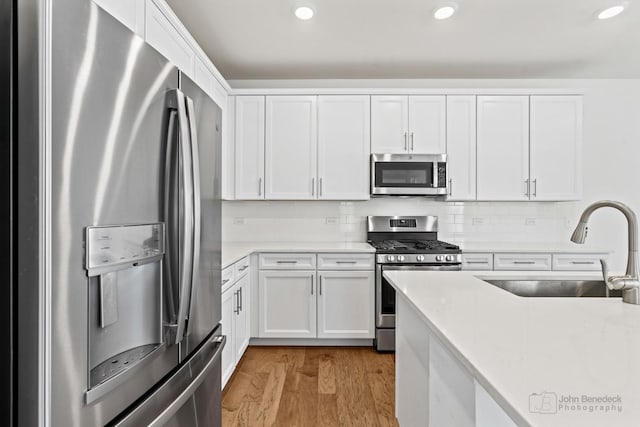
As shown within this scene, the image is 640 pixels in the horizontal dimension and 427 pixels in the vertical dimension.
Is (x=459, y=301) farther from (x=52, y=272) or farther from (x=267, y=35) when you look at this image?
(x=267, y=35)

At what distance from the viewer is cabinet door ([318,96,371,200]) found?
11.5 ft

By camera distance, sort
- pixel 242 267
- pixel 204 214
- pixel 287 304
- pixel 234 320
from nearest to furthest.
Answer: pixel 204 214 → pixel 234 320 → pixel 242 267 → pixel 287 304

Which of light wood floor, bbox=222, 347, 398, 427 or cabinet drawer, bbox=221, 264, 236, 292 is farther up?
cabinet drawer, bbox=221, 264, 236, 292

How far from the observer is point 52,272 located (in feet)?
2.30

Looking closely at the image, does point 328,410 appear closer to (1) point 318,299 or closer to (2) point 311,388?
(2) point 311,388

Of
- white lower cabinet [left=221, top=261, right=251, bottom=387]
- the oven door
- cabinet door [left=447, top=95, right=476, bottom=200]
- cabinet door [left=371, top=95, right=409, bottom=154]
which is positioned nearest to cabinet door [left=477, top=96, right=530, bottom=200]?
cabinet door [left=447, top=95, right=476, bottom=200]

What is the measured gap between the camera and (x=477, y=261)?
3273 millimetres

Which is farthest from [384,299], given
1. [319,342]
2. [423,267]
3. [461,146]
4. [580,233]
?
[580,233]

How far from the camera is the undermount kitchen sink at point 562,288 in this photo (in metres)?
1.75

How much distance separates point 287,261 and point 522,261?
203cm

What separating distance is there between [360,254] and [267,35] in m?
1.93

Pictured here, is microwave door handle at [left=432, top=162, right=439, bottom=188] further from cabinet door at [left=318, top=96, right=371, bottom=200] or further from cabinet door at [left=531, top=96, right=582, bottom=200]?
cabinet door at [left=531, top=96, right=582, bottom=200]

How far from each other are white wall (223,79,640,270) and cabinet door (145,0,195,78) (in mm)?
1745

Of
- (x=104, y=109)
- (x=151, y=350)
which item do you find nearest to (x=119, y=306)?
(x=151, y=350)
